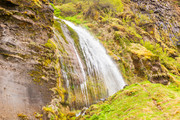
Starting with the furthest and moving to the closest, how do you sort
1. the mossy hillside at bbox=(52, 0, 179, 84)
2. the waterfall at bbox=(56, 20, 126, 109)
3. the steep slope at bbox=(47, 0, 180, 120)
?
the mossy hillside at bbox=(52, 0, 179, 84) → the waterfall at bbox=(56, 20, 126, 109) → the steep slope at bbox=(47, 0, 180, 120)

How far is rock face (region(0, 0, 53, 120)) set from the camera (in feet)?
14.9

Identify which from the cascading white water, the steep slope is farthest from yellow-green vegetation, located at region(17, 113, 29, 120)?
the cascading white water

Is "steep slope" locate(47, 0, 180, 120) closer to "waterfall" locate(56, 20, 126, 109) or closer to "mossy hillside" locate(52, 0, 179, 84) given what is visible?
"mossy hillside" locate(52, 0, 179, 84)

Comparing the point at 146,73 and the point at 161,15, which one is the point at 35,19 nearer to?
the point at 146,73

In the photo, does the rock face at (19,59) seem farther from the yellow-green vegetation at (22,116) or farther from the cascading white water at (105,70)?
the cascading white water at (105,70)

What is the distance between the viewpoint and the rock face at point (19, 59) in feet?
14.9

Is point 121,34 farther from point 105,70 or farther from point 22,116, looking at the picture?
point 22,116

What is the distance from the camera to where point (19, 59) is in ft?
17.2

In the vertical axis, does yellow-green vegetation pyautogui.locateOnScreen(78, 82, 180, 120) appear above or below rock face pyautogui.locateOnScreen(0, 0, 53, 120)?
below

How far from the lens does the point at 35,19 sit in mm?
6551

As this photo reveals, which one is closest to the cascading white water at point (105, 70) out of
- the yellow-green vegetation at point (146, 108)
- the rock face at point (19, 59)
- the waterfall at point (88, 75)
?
the waterfall at point (88, 75)

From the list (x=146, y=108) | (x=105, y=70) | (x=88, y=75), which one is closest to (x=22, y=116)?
(x=146, y=108)

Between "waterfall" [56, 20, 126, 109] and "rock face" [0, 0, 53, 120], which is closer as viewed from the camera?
"rock face" [0, 0, 53, 120]

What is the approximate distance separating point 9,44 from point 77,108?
5.41m
